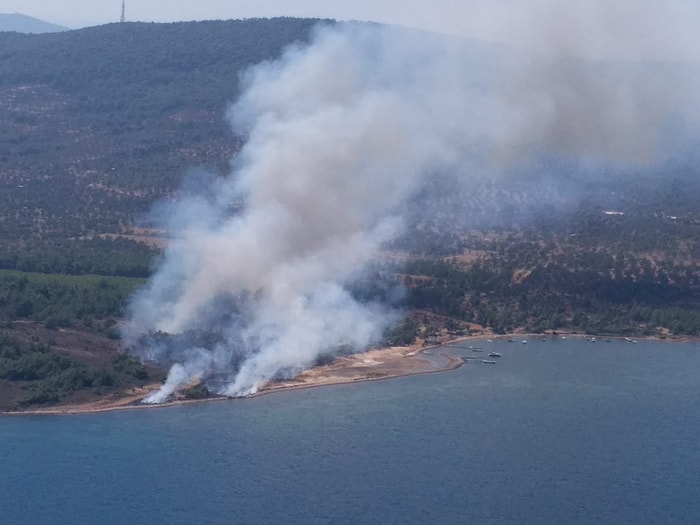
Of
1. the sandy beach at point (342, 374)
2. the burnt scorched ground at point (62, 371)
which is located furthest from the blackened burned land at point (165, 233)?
the sandy beach at point (342, 374)

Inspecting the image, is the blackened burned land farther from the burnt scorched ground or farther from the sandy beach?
the sandy beach

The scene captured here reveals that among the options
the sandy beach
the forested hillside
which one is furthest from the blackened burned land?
the sandy beach

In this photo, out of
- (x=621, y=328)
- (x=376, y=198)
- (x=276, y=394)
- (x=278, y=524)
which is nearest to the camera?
(x=278, y=524)

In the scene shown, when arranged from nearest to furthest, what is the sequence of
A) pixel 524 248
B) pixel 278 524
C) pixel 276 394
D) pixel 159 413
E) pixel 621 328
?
pixel 278 524 < pixel 159 413 < pixel 276 394 < pixel 621 328 < pixel 524 248

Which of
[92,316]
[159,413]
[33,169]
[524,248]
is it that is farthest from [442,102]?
[33,169]

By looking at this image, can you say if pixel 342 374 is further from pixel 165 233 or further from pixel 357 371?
pixel 165 233

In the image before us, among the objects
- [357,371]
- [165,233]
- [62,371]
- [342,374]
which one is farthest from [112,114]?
[62,371]

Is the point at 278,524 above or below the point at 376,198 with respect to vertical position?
below

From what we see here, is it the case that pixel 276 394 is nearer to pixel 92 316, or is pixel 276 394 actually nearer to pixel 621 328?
pixel 92 316
